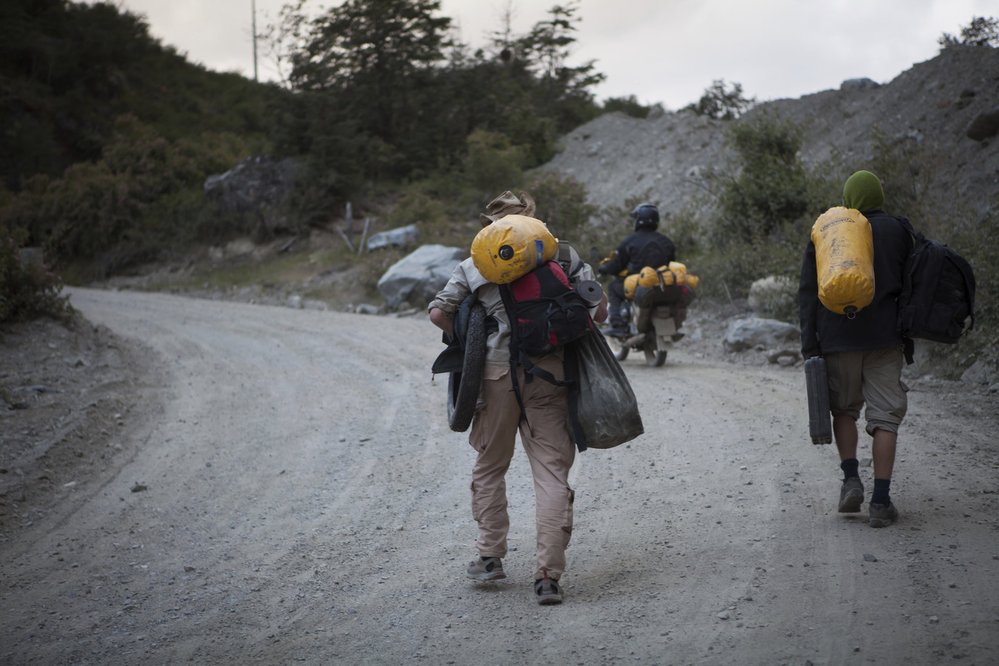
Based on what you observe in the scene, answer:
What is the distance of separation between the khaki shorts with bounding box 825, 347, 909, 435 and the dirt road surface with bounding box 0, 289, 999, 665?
2.17 feet

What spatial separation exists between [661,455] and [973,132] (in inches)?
487

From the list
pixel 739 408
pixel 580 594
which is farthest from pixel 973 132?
pixel 580 594

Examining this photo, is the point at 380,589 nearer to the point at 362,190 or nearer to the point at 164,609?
the point at 164,609

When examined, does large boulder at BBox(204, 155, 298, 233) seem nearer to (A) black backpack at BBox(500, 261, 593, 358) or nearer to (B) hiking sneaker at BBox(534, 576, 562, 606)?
(A) black backpack at BBox(500, 261, 593, 358)

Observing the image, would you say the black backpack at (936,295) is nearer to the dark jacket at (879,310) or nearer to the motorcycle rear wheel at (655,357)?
the dark jacket at (879,310)

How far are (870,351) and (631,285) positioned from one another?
655 centimetres

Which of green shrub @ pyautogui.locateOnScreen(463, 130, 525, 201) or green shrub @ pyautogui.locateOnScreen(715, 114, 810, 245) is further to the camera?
green shrub @ pyautogui.locateOnScreen(463, 130, 525, 201)

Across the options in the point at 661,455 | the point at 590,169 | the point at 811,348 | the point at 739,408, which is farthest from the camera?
the point at 590,169

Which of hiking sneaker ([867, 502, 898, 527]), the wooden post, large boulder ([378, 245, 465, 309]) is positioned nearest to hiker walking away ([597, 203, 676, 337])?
hiking sneaker ([867, 502, 898, 527])

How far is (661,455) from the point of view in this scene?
309 inches

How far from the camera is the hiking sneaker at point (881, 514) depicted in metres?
5.49

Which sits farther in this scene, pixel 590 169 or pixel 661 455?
pixel 590 169

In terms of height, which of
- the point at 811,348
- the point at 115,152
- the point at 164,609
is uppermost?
the point at 115,152

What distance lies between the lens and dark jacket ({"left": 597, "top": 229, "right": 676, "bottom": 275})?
12070 millimetres
